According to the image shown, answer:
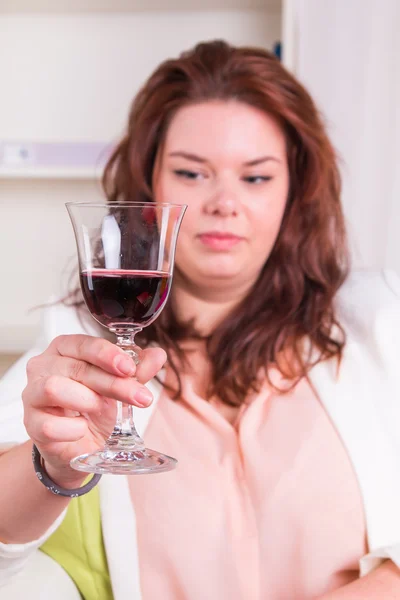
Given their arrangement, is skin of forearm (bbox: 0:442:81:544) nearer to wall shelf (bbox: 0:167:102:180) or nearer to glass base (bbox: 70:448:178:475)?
glass base (bbox: 70:448:178:475)

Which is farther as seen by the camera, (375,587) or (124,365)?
(375,587)

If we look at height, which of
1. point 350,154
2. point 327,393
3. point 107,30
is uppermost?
point 107,30

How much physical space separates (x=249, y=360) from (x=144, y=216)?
31.1 inches

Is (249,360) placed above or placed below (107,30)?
below

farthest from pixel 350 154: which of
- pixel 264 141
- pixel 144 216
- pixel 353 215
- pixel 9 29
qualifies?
pixel 144 216

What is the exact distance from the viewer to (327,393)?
1642 millimetres

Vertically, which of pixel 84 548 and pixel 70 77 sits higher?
pixel 70 77

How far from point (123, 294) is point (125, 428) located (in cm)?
18

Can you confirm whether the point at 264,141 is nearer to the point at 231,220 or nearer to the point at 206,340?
the point at 231,220

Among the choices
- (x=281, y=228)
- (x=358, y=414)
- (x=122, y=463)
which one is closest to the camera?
(x=122, y=463)

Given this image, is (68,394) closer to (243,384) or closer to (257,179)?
(243,384)

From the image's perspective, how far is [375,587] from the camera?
1.36 m

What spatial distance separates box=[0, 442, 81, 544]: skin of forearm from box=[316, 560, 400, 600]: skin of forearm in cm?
48

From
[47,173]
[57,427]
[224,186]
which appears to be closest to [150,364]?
[57,427]
